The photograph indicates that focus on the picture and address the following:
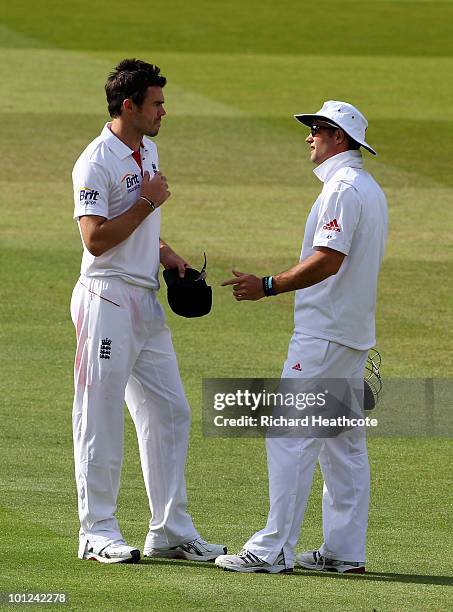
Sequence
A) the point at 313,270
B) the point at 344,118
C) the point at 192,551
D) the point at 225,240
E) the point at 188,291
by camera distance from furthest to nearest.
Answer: the point at 225,240 → the point at 188,291 → the point at 192,551 → the point at 344,118 → the point at 313,270

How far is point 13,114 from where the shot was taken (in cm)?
2547

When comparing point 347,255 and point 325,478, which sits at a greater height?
point 347,255

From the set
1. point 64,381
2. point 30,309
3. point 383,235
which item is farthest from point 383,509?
point 30,309

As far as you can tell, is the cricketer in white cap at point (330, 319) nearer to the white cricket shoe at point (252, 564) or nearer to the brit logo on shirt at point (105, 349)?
the white cricket shoe at point (252, 564)

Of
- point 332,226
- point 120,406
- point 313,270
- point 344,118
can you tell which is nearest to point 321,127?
point 344,118

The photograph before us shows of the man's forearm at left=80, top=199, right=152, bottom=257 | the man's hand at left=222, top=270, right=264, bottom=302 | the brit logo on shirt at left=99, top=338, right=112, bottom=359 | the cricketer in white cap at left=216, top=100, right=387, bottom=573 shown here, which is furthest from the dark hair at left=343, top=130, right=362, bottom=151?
the brit logo on shirt at left=99, top=338, right=112, bottom=359

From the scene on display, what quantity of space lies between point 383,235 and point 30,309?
710 cm

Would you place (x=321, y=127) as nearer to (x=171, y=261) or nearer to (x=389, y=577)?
(x=171, y=261)

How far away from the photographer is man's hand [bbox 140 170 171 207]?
734cm

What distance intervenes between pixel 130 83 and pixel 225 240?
32.7ft

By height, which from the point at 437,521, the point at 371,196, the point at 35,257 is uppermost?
the point at 35,257

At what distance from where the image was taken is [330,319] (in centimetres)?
722

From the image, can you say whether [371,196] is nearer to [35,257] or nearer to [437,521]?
[437,521]

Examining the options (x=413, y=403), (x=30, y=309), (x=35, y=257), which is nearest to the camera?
(x=413, y=403)
